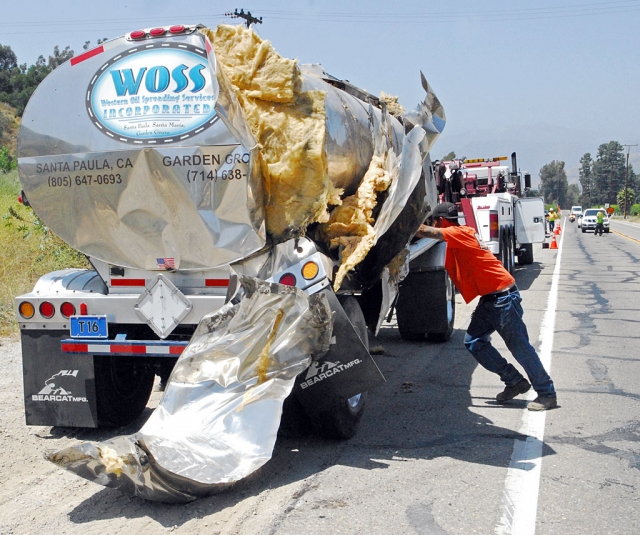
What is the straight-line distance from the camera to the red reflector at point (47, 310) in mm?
5477

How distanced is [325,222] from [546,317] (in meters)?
7.21

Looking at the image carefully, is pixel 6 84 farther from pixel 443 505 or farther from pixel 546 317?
pixel 443 505

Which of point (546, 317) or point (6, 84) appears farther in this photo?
point (6, 84)

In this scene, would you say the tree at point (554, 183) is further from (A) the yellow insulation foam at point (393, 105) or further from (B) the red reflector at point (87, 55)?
(B) the red reflector at point (87, 55)

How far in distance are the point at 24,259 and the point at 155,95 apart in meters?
9.59

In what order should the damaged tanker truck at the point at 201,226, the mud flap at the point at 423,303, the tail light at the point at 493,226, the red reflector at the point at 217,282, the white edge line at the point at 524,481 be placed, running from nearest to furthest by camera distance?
the white edge line at the point at 524,481 < the damaged tanker truck at the point at 201,226 < the red reflector at the point at 217,282 < the mud flap at the point at 423,303 < the tail light at the point at 493,226

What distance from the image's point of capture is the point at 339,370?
4926mm

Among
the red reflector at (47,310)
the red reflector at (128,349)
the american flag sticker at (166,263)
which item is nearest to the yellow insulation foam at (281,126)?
the american flag sticker at (166,263)

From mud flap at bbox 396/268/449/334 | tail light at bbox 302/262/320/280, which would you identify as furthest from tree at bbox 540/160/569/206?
tail light at bbox 302/262/320/280

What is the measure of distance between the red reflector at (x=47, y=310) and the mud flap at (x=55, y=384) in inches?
5.3

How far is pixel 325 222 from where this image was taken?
528 centimetres

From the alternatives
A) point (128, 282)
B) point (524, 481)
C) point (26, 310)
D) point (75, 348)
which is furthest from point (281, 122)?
point (524, 481)

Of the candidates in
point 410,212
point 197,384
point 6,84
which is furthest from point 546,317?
point 6,84

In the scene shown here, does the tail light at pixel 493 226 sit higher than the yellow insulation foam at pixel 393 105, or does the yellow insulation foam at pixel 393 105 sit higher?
the yellow insulation foam at pixel 393 105
